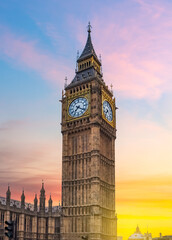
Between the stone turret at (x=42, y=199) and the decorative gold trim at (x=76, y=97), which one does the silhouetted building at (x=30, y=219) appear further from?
the decorative gold trim at (x=76, y=97)

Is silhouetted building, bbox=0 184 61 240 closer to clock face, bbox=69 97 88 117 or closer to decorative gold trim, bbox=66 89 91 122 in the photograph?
decorative gold trim, bbox=66 89 91 122

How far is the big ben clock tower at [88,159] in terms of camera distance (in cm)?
7956

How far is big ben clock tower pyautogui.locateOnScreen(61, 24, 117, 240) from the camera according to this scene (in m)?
79.6

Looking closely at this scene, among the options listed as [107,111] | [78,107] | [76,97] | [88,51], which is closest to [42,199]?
[78,107]

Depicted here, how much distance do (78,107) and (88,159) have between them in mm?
14817

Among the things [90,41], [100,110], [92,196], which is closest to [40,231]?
[92,196]

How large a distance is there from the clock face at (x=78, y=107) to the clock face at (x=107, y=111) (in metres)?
5.62

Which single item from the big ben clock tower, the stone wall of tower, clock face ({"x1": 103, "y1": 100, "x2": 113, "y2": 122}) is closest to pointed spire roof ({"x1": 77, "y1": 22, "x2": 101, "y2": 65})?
the big ben clock tower

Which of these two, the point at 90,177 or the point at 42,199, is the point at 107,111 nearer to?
the point at 90,177

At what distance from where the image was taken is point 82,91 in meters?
91.3

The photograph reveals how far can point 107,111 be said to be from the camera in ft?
303

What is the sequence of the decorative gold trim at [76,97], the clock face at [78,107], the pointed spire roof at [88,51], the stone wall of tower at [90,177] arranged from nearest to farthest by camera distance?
the stone wall of tower at [90,177] < the decorative gold trim at [76,97] < the clock face at [78,107] < the pointed spire roof at [88,51]

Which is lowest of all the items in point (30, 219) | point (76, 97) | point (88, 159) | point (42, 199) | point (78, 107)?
point (30, 219)

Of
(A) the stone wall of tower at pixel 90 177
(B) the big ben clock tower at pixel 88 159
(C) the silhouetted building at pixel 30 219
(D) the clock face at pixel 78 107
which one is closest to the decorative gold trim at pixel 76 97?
(B) the big ben clock tower at pixel 88 159
